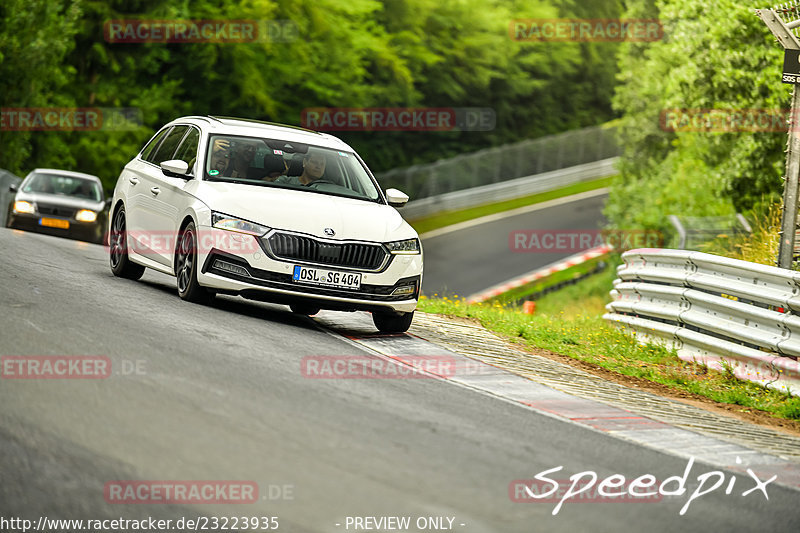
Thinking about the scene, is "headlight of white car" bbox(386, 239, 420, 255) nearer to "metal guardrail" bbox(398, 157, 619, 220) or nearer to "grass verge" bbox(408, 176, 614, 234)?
"grass verge" bbox(408, 176, 614, 234)

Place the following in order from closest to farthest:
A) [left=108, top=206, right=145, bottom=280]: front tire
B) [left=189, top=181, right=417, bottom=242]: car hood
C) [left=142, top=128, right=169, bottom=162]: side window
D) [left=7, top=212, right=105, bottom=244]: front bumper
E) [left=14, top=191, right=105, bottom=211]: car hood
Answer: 1. [left=189, top=181, right=417, bottom=242]: car hood
2. [left=108, top=206, right=145, bottom=280]: front tire
3. [left=142, top=128, right=169, bottom=162]: side window
4. [left=7, top=212, right=105, bottom=244]: front bumper
5. [left=14, top=191, right=105, bottom=211]: car hood

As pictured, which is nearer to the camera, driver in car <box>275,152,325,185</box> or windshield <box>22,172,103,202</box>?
driver in car <box>275,152,325,185</box>

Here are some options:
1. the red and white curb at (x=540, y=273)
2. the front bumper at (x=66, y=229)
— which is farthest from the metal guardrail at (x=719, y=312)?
the red and white curb at (x=540, y=273)

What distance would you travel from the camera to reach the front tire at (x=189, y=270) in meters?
10.5

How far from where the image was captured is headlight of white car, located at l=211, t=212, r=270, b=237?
33.1ft

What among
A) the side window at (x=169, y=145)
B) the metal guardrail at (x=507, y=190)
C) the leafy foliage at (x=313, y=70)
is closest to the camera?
the side window at (x=169, y=145)

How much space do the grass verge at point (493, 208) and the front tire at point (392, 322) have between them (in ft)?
106

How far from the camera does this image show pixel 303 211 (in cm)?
1041

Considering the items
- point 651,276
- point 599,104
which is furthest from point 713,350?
point 599,104

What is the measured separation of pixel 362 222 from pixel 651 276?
13.3 ft

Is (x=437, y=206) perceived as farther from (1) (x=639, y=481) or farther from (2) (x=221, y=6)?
(1) (x=639, y=481)

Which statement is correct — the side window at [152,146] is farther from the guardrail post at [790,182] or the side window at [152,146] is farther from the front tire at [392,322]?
the guardrail post at [790,182]

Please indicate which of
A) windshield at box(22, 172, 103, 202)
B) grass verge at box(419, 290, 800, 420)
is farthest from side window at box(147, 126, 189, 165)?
windshield at box(22, 172, 103, 202)

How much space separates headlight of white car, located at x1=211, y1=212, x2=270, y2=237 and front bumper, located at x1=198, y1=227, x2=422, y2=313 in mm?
51
